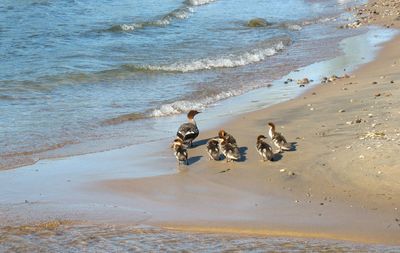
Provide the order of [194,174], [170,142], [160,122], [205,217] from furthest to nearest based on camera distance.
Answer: [160,122] → [170,142] → [194,174] → [205,217]

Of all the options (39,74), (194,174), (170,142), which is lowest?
(194,174)

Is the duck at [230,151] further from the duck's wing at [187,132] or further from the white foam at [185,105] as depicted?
the white foam at [185,105]

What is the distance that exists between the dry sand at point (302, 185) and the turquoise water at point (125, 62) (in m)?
2.41

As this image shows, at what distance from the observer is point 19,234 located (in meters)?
7.85

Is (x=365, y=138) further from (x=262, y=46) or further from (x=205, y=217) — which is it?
(x=262, y=46)

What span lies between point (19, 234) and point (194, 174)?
2748mm

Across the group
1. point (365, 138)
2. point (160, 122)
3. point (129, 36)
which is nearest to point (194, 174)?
point (365, 138)

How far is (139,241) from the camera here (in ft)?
24.6

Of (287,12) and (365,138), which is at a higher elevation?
(287,12)

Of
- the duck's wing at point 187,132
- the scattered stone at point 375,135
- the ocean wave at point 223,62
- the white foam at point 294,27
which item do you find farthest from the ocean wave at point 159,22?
the scattered stone at point 375,135

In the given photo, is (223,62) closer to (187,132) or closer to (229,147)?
(187,132)

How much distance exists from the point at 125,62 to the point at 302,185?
12433mm

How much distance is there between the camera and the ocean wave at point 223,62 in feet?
65.3

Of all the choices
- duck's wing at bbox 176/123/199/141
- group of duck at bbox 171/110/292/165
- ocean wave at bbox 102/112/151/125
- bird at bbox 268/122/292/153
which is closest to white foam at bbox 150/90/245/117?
ocean wave at bbox 102/112/151/125
